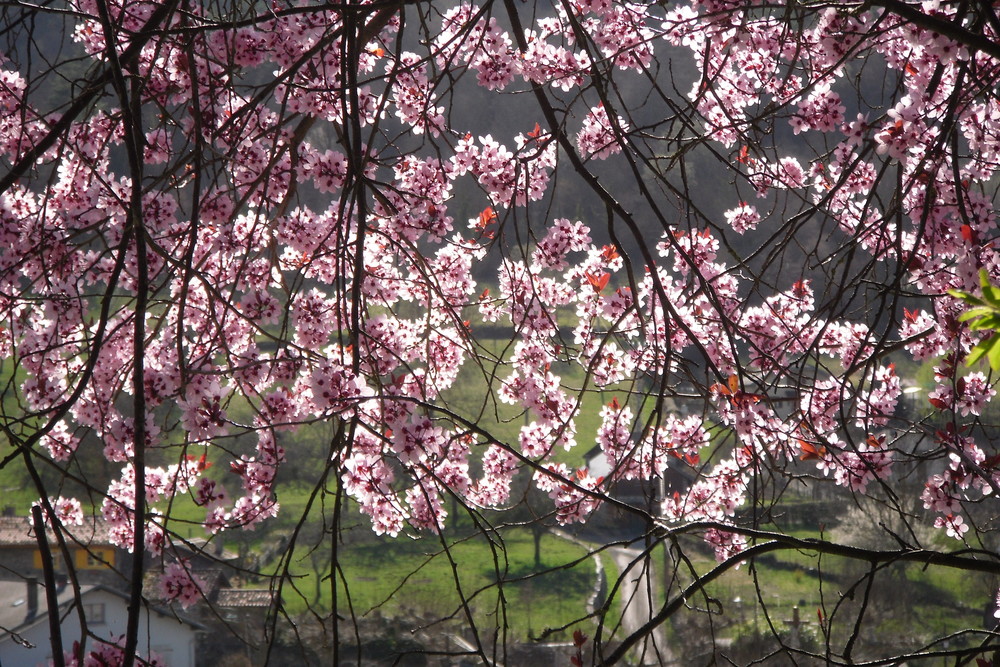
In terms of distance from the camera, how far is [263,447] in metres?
2.63

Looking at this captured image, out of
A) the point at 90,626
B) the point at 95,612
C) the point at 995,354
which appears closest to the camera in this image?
the point at 995,354

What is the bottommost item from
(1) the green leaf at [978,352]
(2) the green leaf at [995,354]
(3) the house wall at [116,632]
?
(3) the house wall at [116,632]

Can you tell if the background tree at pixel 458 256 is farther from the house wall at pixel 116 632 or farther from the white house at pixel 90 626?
the house wall at pixel 116 632

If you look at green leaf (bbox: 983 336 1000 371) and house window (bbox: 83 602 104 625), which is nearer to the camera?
green leaf (bbox: 983 336 1000 371)

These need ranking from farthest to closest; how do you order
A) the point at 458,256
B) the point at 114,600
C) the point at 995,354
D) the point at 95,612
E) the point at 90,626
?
the point at 114,600 → the point at 90,626 → the point at 95,612 → the point at 458,256 → the point at 995,354

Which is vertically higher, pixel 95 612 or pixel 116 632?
pixel 95 612

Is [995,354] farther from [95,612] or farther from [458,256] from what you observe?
[95,612]

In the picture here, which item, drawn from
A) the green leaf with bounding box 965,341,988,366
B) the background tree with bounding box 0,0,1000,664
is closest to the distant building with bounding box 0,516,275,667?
the background tree with bounding box 0,0,1000,664

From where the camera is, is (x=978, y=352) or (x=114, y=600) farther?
(x=114, y=600)

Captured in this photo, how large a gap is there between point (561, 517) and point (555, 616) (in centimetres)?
1515

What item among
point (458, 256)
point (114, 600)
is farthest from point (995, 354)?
point (114, 600)

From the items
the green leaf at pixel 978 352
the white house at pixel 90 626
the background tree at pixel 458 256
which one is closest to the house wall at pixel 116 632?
the white house at pixel 90 626

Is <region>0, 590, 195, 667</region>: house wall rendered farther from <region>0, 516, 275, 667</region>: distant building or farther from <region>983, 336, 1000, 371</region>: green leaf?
<region>983, 336, 1000, 371</region>: green leaf

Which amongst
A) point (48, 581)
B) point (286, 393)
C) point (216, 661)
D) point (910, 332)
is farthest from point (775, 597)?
point (48, 581)
